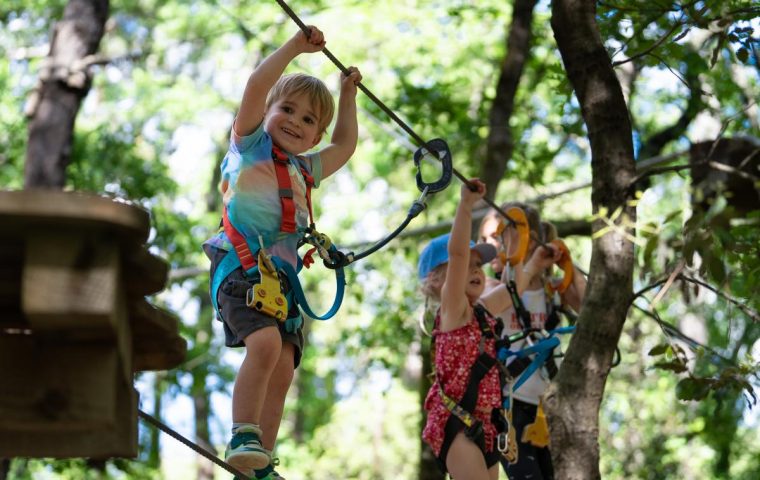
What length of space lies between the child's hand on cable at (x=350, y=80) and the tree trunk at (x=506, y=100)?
3.73 m

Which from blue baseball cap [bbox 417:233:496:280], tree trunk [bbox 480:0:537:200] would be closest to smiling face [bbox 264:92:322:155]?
blue baseball cap [bbox 417:233:496:280]

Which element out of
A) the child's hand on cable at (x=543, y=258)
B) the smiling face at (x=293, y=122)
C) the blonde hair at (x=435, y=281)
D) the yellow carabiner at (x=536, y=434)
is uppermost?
the smiling face at (x=293, y=122)

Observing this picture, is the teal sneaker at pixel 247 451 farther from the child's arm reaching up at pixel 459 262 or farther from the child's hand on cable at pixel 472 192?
the child's hand on cable at pixel 472 192

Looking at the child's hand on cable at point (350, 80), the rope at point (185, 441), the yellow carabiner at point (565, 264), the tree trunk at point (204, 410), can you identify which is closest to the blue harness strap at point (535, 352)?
the yellow carabiner at point (565, 264)

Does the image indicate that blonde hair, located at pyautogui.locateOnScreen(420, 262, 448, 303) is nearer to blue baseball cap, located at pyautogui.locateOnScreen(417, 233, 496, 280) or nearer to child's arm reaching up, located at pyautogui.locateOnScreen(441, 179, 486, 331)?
blue baseball cap, located at pyautogui.locateOnScreen(417, 233, 496, 280)

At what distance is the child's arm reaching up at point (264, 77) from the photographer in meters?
3.75

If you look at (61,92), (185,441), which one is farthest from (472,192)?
(61,92)

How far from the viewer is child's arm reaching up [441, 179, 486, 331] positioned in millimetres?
4344

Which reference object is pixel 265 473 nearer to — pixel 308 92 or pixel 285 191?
pixel 285 191

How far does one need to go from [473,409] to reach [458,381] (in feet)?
0.39

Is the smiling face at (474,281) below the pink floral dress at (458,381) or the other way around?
the other way around

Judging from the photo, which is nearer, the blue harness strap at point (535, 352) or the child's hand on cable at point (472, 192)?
the child's hand on cable at point (472, 192)

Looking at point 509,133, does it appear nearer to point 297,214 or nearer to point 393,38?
point 297,214

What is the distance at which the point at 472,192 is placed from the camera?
443cm
